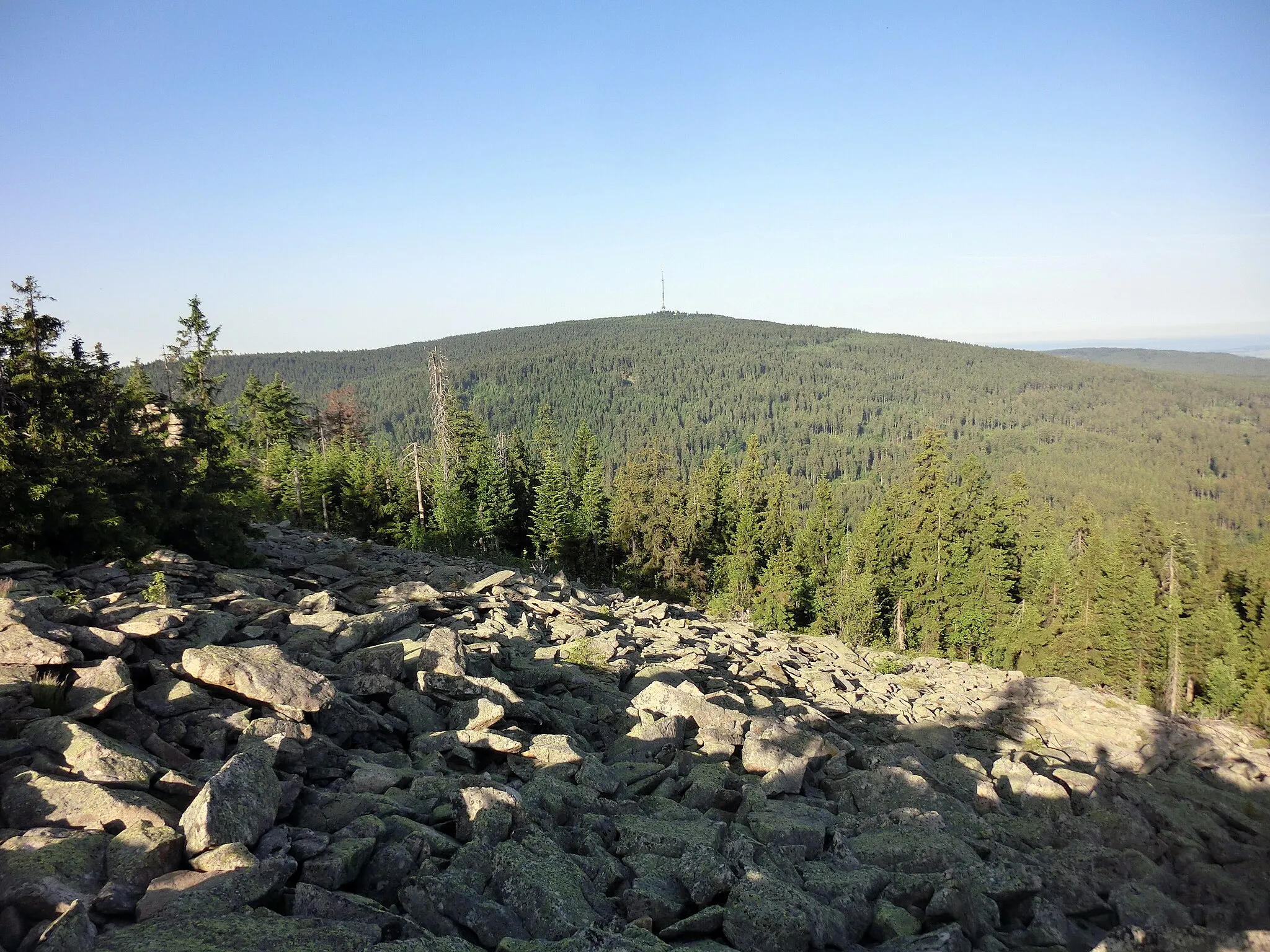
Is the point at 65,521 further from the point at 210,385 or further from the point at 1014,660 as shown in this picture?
the point at 1014,660

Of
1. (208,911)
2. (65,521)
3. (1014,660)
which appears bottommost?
(1014,660)

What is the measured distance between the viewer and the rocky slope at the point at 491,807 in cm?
543

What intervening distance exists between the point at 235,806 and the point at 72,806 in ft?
4.49

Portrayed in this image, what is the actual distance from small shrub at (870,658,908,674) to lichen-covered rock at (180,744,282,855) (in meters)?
24.3

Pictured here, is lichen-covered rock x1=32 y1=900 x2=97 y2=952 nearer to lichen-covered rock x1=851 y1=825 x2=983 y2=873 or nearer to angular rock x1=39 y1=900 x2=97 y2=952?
angular rock x1=39 y1=900 x2=97 y2=952

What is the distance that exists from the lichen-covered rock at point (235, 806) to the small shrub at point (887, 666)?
24.3m

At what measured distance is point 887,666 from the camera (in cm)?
2859

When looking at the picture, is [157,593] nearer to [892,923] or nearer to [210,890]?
[210,890]

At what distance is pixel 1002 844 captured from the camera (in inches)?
380

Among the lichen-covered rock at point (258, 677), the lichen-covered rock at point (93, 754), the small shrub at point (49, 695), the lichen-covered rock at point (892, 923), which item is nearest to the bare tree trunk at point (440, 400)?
the lichen-covered rock at point (258, 677)

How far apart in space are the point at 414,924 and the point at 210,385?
3941 centimetres

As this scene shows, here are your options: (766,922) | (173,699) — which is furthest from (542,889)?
(173,699)

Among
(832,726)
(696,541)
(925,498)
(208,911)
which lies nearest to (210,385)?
(696,541)

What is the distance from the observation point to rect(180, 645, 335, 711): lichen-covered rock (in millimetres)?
8797
